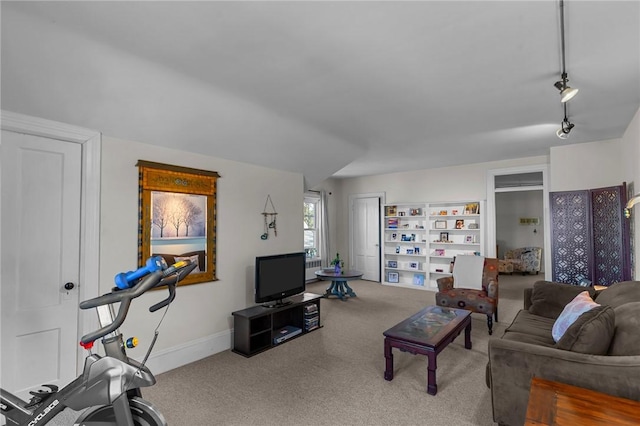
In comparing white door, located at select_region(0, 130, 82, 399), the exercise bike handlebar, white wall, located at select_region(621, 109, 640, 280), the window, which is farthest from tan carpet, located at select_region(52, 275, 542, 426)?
the window

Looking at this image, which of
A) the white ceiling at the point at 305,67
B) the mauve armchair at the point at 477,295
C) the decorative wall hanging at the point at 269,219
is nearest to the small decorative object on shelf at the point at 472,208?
the mauve armchair at the point at 477,295

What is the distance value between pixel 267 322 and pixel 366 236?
14.5 ft

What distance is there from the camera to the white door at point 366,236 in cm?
754

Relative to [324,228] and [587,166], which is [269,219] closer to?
[324,228]

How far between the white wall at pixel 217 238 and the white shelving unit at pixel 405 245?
313cm

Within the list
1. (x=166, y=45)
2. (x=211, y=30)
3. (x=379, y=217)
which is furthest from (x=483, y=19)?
(x=379, y=217)

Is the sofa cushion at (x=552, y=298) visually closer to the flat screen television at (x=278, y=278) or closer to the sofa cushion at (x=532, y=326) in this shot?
the sofa cushion at (x=532, y=326)

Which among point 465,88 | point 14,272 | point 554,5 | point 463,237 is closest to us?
point 554,5

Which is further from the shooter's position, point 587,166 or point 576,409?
point 587,166

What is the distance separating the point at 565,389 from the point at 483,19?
6.41ft

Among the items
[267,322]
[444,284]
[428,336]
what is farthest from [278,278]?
[444,284]

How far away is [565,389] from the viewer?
60.0 inches

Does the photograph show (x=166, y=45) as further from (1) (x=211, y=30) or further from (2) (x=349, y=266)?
(2) (x=349, y=266)

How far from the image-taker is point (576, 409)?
1312 mm
